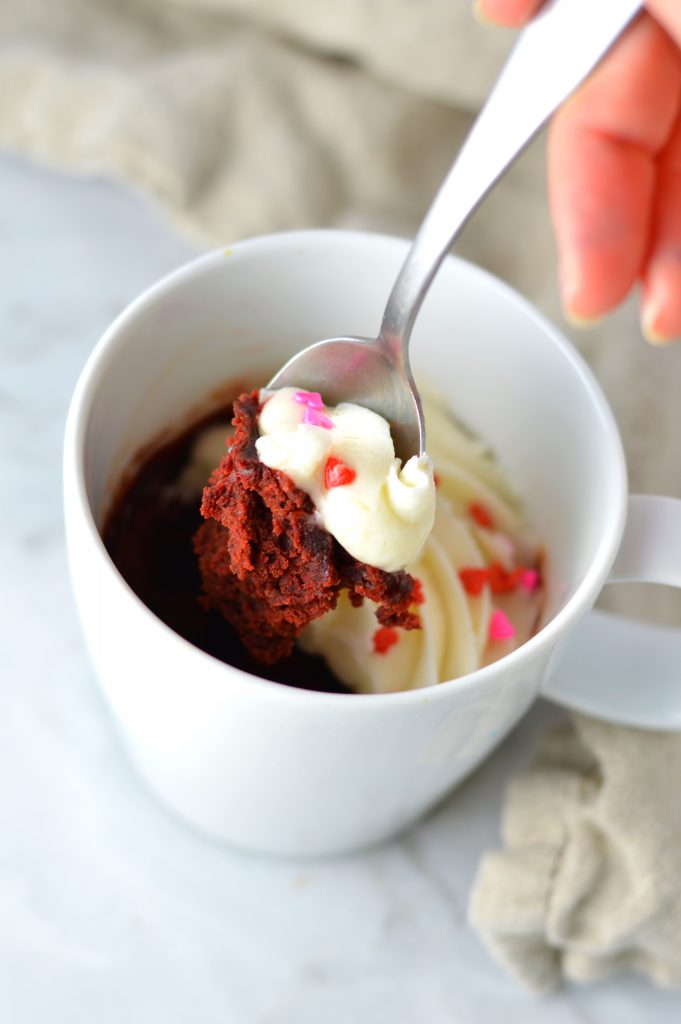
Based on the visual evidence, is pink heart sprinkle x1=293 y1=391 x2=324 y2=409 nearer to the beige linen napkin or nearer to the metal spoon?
the metal spoon

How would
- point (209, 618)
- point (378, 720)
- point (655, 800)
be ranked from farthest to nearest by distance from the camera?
point (655, 800) < point (209, 618) < point (378, 720)

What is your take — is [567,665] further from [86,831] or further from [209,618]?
[86,831]

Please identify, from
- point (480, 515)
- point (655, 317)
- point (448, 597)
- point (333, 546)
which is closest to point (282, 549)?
point (333, 546)

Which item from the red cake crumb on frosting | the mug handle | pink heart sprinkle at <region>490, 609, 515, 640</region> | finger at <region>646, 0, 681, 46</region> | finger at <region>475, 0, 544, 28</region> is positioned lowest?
the mug handle

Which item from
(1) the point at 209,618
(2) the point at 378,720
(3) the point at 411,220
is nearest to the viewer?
(2) the point at 378,720

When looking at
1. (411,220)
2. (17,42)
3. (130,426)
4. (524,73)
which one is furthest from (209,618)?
(17,42)

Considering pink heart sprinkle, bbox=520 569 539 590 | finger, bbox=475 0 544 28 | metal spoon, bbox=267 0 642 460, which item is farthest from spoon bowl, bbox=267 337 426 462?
finger, bbox=475 0 544 28

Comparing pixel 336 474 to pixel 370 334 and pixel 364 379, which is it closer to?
pixel 364 379
